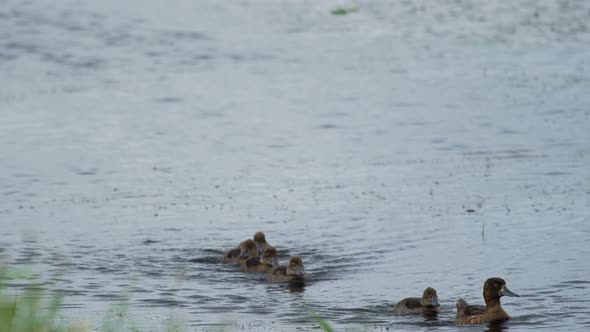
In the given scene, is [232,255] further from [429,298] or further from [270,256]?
[429,298]

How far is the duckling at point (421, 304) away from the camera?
10.8 m

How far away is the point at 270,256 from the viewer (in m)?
13.0

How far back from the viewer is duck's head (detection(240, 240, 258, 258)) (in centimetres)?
1312

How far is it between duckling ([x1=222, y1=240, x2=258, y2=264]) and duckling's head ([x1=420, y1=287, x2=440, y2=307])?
2.49 meters

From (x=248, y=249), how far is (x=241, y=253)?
0.55 ft

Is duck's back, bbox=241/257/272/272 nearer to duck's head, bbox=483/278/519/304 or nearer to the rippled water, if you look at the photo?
the rippled water

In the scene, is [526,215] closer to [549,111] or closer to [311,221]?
[311,221]

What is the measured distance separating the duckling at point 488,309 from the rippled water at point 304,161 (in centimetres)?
14

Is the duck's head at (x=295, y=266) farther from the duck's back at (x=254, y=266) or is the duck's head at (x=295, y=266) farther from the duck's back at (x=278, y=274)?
the duck's back at (x=254, y=266)

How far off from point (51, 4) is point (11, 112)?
12337mm

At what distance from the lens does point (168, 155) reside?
18156 millimetres

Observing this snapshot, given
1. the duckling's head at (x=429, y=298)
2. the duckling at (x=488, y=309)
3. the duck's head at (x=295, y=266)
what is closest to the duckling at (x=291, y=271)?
the duck's head at (x=295, y=266)

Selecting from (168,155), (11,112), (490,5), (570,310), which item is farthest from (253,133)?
(490,5)

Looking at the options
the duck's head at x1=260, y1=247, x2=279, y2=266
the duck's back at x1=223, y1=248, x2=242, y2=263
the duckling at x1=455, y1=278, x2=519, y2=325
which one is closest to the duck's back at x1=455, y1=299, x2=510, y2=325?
the duckling at x1=455, y1=278, x2=519, y2=325
